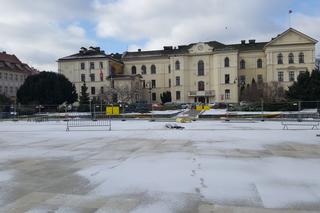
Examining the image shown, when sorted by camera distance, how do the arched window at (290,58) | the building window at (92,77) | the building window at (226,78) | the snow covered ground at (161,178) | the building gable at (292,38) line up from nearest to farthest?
the snow covered ground at (161,178), the building gable at (292,38), the arched window at (290,58), the building window at (226,78), the building window at (92,77)

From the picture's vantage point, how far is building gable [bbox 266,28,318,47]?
277ft

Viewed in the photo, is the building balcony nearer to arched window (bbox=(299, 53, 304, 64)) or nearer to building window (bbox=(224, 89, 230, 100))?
building window (bbox=(224, 89, 230, 100))

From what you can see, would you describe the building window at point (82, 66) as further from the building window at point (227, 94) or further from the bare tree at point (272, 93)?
the bare tree at point (272, 93)

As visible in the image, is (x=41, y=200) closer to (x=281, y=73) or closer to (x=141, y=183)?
(x=141, y=183)

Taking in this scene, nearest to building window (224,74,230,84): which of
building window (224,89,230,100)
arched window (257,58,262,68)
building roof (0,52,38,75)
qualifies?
building window (224,89,230,100)

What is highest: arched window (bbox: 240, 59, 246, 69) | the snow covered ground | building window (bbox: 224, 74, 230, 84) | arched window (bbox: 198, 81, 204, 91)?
arched window (bbox: 240, 59, 246, 69)

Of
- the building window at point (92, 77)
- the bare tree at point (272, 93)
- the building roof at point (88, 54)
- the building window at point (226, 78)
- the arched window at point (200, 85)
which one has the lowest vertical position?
the bare tree at point (272, 93)

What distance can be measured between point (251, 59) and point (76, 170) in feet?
284

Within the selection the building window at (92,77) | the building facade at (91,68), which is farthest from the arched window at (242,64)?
the building window at (92,77)

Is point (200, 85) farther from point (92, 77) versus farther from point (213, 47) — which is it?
point (92, 77)

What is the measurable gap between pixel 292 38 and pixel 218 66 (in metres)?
18.0

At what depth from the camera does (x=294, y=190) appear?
7484 mm

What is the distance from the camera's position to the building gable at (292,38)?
8450 cm

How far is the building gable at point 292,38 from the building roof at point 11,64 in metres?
64.3
